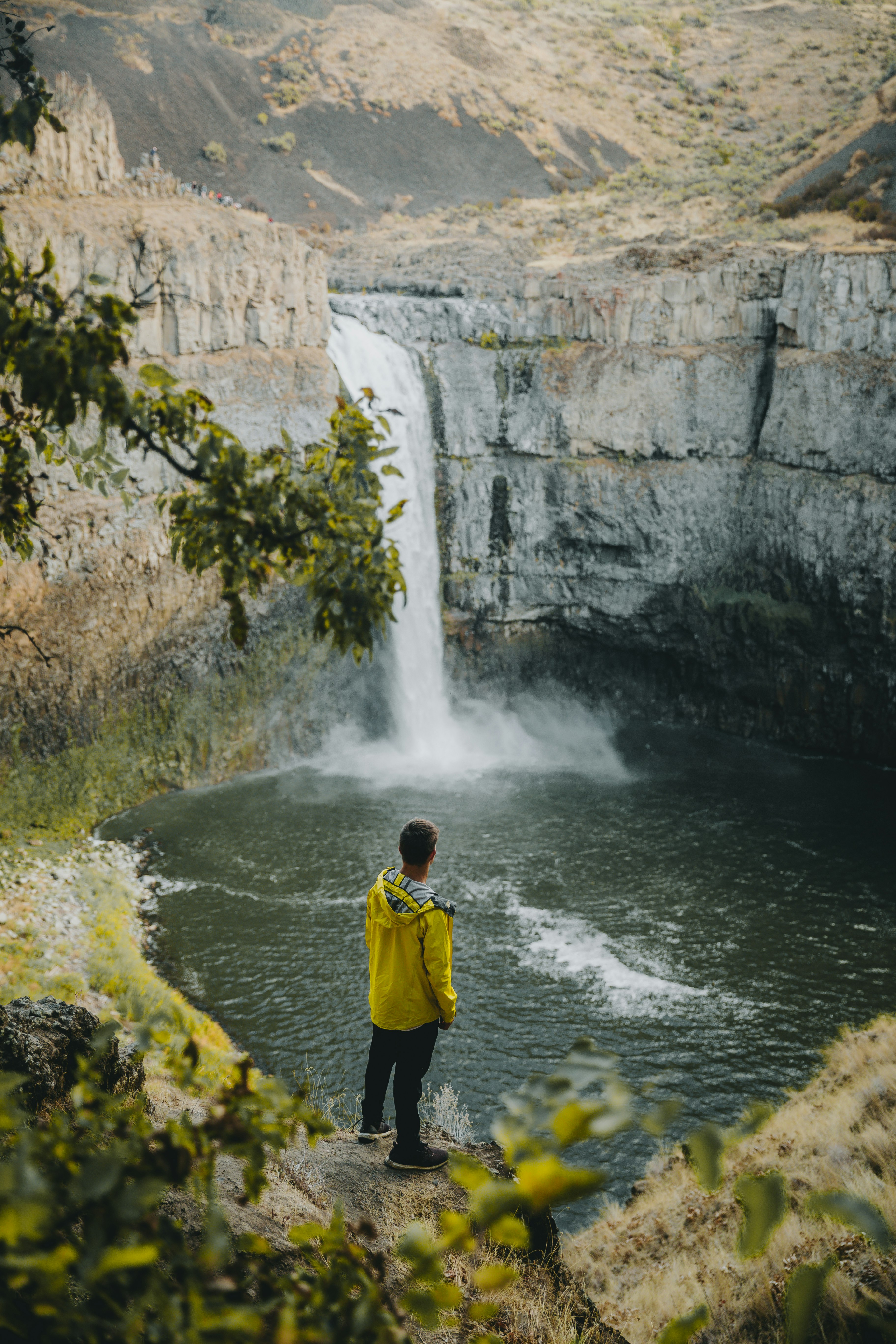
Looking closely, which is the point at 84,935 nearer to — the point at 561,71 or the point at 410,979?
the point at 410,979

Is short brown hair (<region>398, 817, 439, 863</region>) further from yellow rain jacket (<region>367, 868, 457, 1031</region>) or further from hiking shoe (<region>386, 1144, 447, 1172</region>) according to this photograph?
hiking shoe (<region>386, 1144, 447, 1172</region>)

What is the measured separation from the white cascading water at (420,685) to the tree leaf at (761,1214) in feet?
67.3

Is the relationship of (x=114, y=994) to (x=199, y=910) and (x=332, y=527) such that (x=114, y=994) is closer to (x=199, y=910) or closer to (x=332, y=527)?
(x=199, y=910)

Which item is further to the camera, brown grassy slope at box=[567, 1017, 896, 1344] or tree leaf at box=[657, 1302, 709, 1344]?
brown grassy slope at box=[567, 1017, 896, 1344]

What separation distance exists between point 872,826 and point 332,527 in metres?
19.6

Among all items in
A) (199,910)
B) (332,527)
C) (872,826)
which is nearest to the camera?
(332,527)

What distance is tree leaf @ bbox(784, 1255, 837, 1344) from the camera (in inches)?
60.6

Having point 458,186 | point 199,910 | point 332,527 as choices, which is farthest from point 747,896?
point 458,186

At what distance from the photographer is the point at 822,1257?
5305 mm

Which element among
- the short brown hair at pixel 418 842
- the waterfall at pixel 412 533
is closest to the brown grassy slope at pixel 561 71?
the waterfall at pixel 412 533

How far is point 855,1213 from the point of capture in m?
1.44

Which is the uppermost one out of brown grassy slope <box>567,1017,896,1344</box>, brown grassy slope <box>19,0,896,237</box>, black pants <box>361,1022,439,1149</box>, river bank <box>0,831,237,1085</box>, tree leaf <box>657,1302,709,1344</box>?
brown grassy slope <box>19,0,896,237</box>

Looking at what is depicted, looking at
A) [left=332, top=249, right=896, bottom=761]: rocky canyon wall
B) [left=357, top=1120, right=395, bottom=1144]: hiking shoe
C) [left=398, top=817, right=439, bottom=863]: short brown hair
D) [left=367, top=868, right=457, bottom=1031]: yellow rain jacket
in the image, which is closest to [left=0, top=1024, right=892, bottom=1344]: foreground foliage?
[left=367, top=868, right=457, bottom=1031]: yellow rain jacket

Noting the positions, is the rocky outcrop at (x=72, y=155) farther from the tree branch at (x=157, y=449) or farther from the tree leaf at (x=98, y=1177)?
the tree leaf at (x=98, y=1177)
